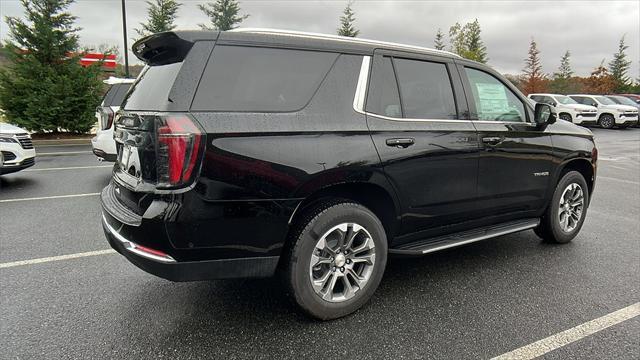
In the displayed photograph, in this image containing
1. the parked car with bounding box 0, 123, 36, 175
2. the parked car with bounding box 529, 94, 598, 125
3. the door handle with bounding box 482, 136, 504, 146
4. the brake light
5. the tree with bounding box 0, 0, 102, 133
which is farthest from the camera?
the parked car with bounding box 529, 94, 598, 125

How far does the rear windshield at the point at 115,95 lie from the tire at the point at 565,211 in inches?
277

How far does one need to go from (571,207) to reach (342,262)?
3.00m

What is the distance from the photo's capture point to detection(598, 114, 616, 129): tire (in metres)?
22.3

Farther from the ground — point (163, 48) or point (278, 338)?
point (163, 48)

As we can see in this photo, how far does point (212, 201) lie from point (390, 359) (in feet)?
4.44

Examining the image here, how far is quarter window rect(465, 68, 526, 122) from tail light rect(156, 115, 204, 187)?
2.42 m

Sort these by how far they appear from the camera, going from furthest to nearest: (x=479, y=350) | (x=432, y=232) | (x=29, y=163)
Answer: (x=29, y=163), (x=432, y=232), (x=479, y=350)

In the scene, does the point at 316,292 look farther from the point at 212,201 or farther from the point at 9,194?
the point at 9,194

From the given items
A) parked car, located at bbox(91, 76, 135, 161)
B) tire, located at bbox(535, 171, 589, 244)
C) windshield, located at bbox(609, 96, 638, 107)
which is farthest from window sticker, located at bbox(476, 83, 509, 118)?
windshield, located at bbox(609, 96, 638, 107)

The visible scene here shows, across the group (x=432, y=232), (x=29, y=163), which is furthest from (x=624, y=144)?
(x=29, y=163)

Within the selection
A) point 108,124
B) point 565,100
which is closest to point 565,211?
point 108,124

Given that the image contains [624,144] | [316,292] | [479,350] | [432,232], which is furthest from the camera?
[624,144]

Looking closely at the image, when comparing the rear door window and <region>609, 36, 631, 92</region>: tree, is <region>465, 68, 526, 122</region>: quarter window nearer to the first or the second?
the rear door window

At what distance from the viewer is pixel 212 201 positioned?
2242mm
